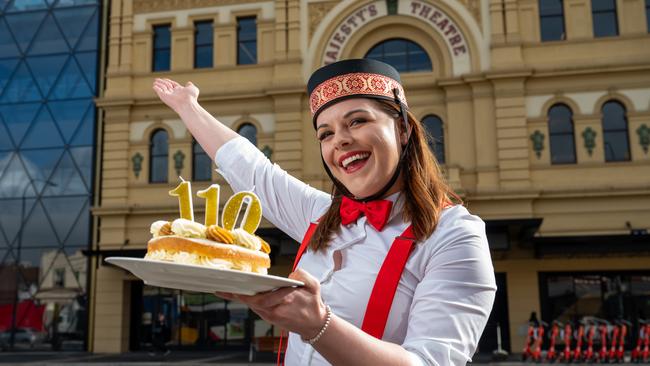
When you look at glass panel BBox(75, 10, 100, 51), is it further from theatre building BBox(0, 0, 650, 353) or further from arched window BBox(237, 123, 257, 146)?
arched window BBox(237, 123, 257, 146)

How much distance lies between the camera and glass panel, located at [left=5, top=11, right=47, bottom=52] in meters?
24.9

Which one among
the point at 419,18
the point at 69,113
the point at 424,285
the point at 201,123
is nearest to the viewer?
the point at 424,285

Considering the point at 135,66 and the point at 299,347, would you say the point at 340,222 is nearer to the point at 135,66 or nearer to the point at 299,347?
the point at 299,347

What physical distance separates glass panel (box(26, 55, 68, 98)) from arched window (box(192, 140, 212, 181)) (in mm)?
7063

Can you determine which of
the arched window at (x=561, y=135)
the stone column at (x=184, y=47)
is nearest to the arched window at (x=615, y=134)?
the arched window at (x=561, y=135)

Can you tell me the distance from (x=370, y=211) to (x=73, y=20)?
25691mm

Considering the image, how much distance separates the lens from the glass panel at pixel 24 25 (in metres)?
24.9

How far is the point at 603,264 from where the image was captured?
19406 mm

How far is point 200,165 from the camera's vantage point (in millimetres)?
22375

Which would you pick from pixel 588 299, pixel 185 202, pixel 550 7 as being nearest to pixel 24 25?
pixel 550 7

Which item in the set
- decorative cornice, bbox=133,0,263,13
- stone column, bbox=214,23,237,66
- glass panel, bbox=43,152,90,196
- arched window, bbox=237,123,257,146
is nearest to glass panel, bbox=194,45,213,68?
stone column, bbox=214,23,237,66

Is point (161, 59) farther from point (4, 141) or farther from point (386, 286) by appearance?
point (386, 286)

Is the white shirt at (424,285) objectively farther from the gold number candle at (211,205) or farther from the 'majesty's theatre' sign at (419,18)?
the 'majesty's theatre' sign at (419,18)

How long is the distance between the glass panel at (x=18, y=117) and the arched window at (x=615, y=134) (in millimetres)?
21496
